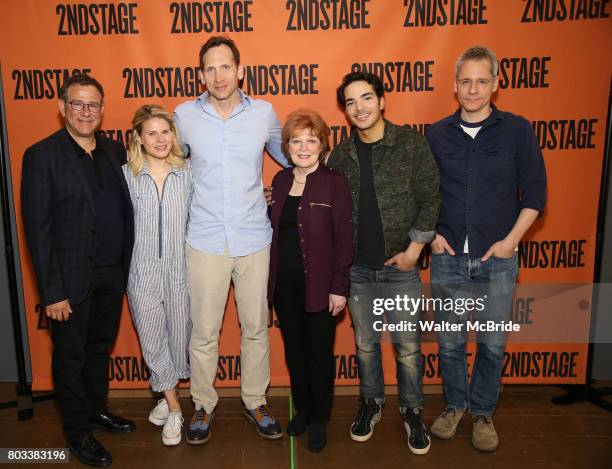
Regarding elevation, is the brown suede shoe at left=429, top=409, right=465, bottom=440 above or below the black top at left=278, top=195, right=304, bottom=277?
below

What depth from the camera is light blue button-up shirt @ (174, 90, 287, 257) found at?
247 centimetres

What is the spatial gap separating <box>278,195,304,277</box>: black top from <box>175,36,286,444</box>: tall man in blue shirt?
→ 0.58ft

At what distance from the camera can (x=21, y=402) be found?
3020 mm

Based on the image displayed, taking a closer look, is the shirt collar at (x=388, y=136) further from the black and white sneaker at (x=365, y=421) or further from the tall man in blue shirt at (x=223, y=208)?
the black and white sneaker at (x=365, y=421)

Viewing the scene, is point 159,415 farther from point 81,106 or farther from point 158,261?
point 81,106

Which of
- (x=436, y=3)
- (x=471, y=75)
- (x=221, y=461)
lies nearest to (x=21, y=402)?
(x=221, y=461)

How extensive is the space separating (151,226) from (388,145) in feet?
4.23

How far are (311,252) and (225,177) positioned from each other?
596 mm

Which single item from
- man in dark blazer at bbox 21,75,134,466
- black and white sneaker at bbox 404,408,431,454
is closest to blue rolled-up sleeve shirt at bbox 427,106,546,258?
black and white sneaker at bbox 404,408,431,454

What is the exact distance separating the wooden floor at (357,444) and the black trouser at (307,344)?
278 millimetres

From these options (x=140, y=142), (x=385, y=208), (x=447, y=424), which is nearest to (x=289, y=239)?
(x=385, y=208)

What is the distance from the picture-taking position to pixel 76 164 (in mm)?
2352

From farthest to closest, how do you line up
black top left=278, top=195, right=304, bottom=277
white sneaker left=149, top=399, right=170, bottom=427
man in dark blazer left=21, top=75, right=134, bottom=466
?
1. white sneaker left=149, top=399, right=170, bottom=427
2. black top left=278, top=195, right=304, bottom=277
3. man in dark blazer left=21, top=75, right=134, bottom=466

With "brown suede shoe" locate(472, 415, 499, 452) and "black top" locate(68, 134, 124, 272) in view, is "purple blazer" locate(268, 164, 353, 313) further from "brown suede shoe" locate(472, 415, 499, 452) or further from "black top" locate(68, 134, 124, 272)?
"brown suede shoe" locate(472, 415, 499, 452)
